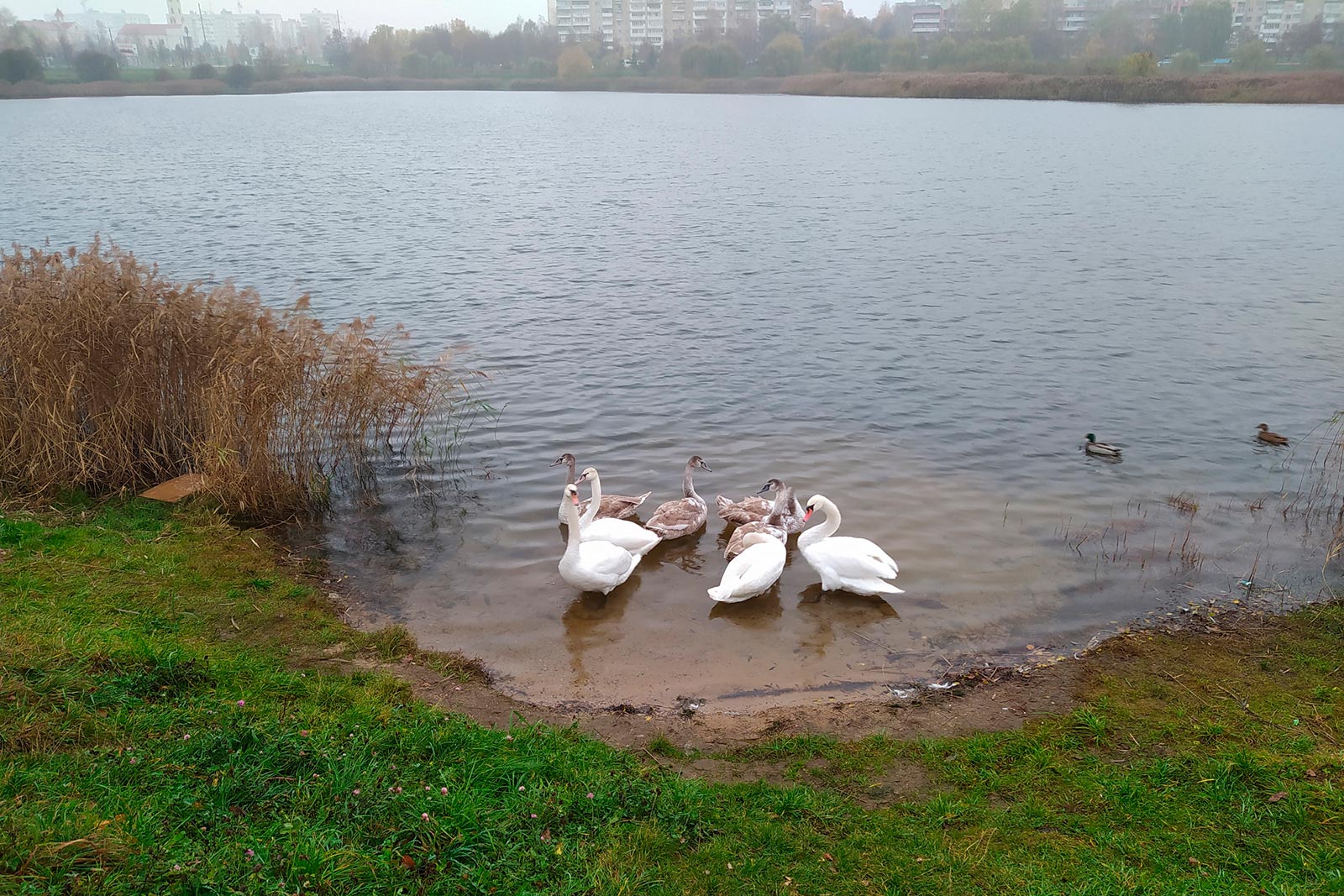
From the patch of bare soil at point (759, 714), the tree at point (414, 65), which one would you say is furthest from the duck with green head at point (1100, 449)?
the tree at point (414, 65)

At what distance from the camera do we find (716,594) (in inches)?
380

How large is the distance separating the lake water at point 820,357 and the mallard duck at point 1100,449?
38 cm

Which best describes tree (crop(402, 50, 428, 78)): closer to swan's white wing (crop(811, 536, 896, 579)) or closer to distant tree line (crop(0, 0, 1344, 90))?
distant tree line (crop(0, 0, 1344, 90))

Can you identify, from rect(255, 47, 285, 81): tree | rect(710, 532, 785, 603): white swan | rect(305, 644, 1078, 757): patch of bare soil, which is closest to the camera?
rect(305, 644, 1078, 757): patch of bare soil

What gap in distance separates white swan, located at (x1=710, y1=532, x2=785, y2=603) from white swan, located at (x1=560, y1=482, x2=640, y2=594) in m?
1.09

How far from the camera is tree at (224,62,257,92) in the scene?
120250mm

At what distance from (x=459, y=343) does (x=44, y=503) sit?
10.2 metres

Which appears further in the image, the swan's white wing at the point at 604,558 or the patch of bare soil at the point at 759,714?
Answer: the swan's white wing at the point at 604,558

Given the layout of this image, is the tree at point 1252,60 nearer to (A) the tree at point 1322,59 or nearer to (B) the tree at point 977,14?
(A) the tree at point 1322,59

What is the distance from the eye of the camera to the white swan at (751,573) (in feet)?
31.8

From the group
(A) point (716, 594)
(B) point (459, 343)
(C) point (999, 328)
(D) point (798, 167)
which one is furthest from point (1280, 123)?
(A) point (716, 594)

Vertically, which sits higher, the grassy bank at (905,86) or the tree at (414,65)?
the tree at (414,65)

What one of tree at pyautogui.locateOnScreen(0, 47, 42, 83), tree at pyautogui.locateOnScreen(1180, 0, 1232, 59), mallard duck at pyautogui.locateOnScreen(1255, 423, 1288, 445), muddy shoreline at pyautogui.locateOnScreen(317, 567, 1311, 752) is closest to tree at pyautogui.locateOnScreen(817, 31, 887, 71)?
tree at pyautogui.locateOnScreen(1180, 0, 1232, 59)

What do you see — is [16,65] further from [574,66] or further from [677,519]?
[677,519]
